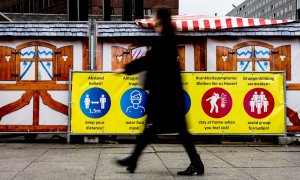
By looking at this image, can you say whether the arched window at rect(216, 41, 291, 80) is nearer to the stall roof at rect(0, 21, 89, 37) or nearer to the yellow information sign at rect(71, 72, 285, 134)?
the yellow information sign at rect(71, 72, 285, 134)

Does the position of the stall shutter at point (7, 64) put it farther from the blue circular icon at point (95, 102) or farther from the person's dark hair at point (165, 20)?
the person's dark hair at point (165, 20)

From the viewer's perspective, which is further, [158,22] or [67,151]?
[67,151]

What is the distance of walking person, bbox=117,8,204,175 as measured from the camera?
20.1 feet

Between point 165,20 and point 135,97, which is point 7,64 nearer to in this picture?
point 135,97

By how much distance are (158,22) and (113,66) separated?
209 inches

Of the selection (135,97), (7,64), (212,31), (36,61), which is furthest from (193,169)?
(7,64)

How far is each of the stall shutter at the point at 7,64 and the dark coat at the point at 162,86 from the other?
18.9 feet

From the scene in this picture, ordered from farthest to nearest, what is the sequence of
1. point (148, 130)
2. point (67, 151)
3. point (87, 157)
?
point (67, 151)
point (87, 157)
point (148, 130)

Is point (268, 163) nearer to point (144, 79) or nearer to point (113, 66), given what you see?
point (144, 79)

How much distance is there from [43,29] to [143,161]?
4.89 meters

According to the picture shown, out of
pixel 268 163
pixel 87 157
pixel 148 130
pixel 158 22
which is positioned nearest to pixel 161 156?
pixel 87 157

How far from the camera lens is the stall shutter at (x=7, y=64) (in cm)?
1116

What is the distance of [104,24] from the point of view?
1144 cm

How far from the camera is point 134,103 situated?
10.6 m
